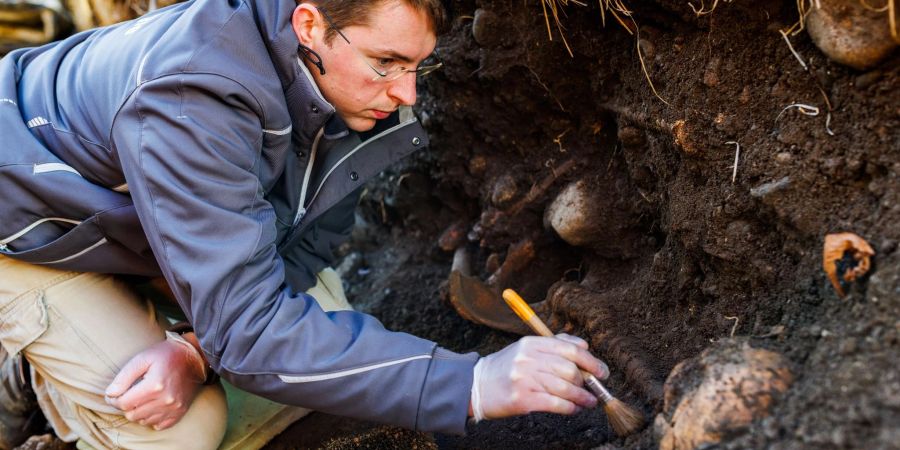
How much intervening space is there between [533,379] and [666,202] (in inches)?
29.6

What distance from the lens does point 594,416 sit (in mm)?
1879

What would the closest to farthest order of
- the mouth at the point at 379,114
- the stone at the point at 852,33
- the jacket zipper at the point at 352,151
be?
the stone at the point at 852,33
the mouth at the point at 379,114
the jacket zipper at the point at 352,151

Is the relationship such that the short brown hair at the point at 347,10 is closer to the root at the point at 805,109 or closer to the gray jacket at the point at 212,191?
the gray jacket at the point at 212,191

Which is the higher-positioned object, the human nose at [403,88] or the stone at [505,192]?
the human nose at [403,88]

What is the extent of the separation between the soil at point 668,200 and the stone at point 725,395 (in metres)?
0.03

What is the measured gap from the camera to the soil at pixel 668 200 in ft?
4.35

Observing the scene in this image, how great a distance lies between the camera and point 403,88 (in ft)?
6.36

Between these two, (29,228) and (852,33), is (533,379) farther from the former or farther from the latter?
(29,228)

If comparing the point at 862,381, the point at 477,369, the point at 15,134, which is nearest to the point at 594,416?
the point at 477,369

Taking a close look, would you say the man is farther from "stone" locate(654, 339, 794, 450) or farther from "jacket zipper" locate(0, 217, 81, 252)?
"stone" locate(654, 339, 794, 450)

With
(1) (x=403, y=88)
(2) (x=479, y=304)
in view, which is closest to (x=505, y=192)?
(2) (x=479, y=304)

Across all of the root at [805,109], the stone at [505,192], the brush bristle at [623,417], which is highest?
the root at [805,109]

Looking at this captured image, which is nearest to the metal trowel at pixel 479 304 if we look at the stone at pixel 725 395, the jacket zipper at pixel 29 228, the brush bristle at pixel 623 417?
the brush bristle at pixel 623 417

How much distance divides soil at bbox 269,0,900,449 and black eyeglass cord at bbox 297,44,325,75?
0.77m
